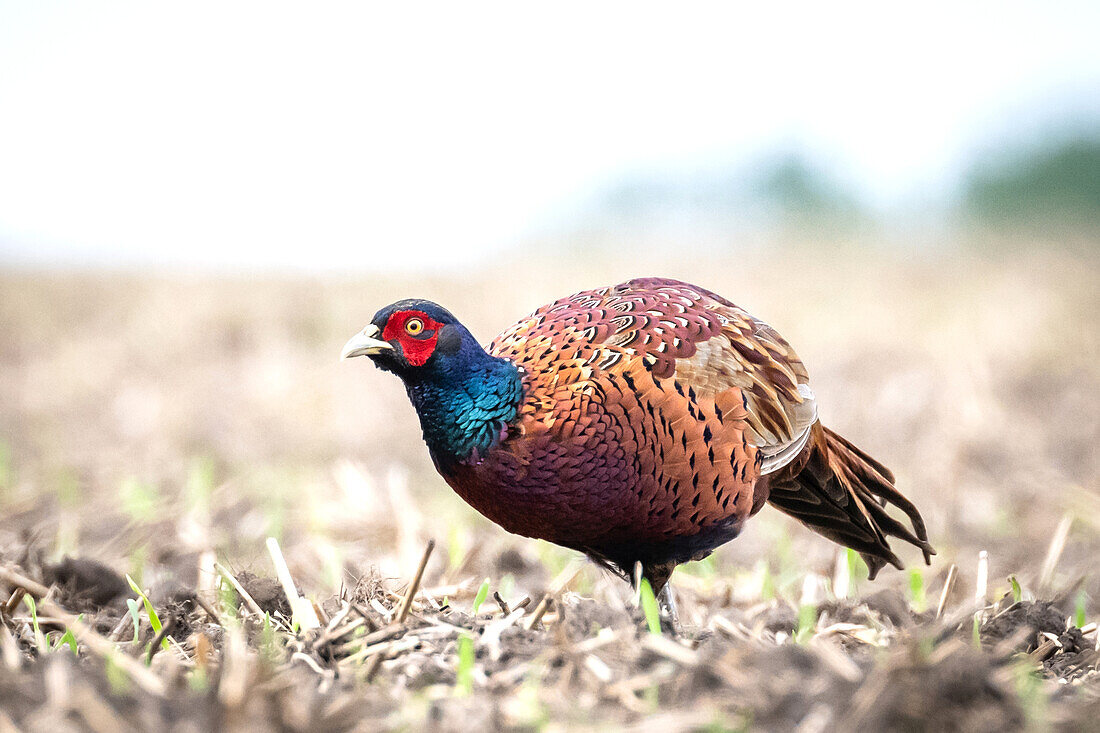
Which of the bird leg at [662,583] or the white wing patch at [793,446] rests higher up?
the white wing patch at [793,446]

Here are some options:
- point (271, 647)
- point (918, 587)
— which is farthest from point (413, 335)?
point (918, 587)

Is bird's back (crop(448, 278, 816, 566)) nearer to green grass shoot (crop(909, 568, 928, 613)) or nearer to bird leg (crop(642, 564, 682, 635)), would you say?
bird leg (crop(642, 564, 682, 635))

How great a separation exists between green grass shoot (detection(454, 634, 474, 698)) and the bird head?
0.92 m

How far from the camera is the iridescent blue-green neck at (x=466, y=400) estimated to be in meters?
3.23

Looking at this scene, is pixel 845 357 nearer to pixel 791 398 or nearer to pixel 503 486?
pixel 791 398

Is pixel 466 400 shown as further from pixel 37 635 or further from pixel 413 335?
pixel 37 635

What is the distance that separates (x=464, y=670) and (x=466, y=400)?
3.06 feet

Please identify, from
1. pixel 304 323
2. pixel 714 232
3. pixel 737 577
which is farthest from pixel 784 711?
pixel 714 232

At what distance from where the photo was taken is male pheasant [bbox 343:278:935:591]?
10.6ft

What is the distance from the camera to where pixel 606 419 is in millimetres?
3234

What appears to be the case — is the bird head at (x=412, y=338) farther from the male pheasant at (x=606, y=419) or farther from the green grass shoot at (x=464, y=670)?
the green grass shoot at (x=464, y=670)

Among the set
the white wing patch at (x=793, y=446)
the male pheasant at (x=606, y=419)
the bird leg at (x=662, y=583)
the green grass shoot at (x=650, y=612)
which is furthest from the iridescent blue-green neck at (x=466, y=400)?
the white wing patch at (x=793, y=446)

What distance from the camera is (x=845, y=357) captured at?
33.7 feet

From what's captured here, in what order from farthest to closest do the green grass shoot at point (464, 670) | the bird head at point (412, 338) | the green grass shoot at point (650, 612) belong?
the bird head at point (412, 338)
the green grass shoot at point (650, 612)
the green grass shoot at point (464, 670)
